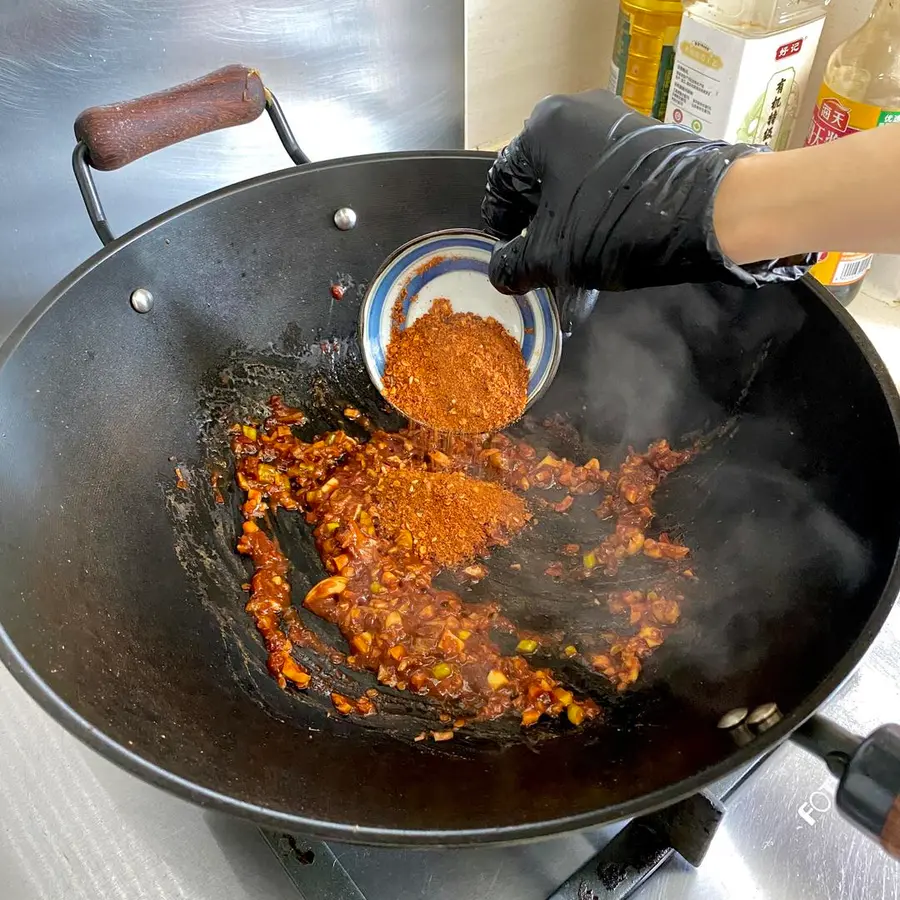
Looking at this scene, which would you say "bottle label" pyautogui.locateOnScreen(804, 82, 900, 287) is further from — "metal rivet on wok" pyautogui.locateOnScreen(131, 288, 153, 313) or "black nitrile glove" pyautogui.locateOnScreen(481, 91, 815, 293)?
"metal rivet on wok" pyautogui.locateOnScreen(131, 288, 153, 313)

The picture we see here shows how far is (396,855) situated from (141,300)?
0.68 meters

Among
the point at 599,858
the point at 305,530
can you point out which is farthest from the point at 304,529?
the point at 599,858

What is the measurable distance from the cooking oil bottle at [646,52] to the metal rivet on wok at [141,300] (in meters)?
0.74

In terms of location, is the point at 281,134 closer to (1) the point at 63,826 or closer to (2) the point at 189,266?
(2) the point at 189,266

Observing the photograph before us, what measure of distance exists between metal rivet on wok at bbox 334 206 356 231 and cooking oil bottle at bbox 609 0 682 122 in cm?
45

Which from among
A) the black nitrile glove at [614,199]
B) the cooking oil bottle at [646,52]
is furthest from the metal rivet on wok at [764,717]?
the cooking oil bottle at [646,52]

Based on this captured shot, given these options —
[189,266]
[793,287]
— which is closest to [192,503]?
[189,266]

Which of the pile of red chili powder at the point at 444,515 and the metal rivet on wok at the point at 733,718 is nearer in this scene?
the metal rivet on wok at the point at 733,718

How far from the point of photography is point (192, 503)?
97 centimetres

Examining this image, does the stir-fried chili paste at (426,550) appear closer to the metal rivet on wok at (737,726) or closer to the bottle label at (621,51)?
the metal rivet on wok at (737,726)

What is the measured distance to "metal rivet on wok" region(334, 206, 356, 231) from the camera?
1068mm

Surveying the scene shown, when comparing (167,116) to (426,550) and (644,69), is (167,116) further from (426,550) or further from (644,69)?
(644,69)

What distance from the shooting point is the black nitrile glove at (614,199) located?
2.27 ft

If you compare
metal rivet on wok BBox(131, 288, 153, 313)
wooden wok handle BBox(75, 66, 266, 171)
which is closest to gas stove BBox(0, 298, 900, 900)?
metal rivet on wok BBox(131, 288, 153, 313)
